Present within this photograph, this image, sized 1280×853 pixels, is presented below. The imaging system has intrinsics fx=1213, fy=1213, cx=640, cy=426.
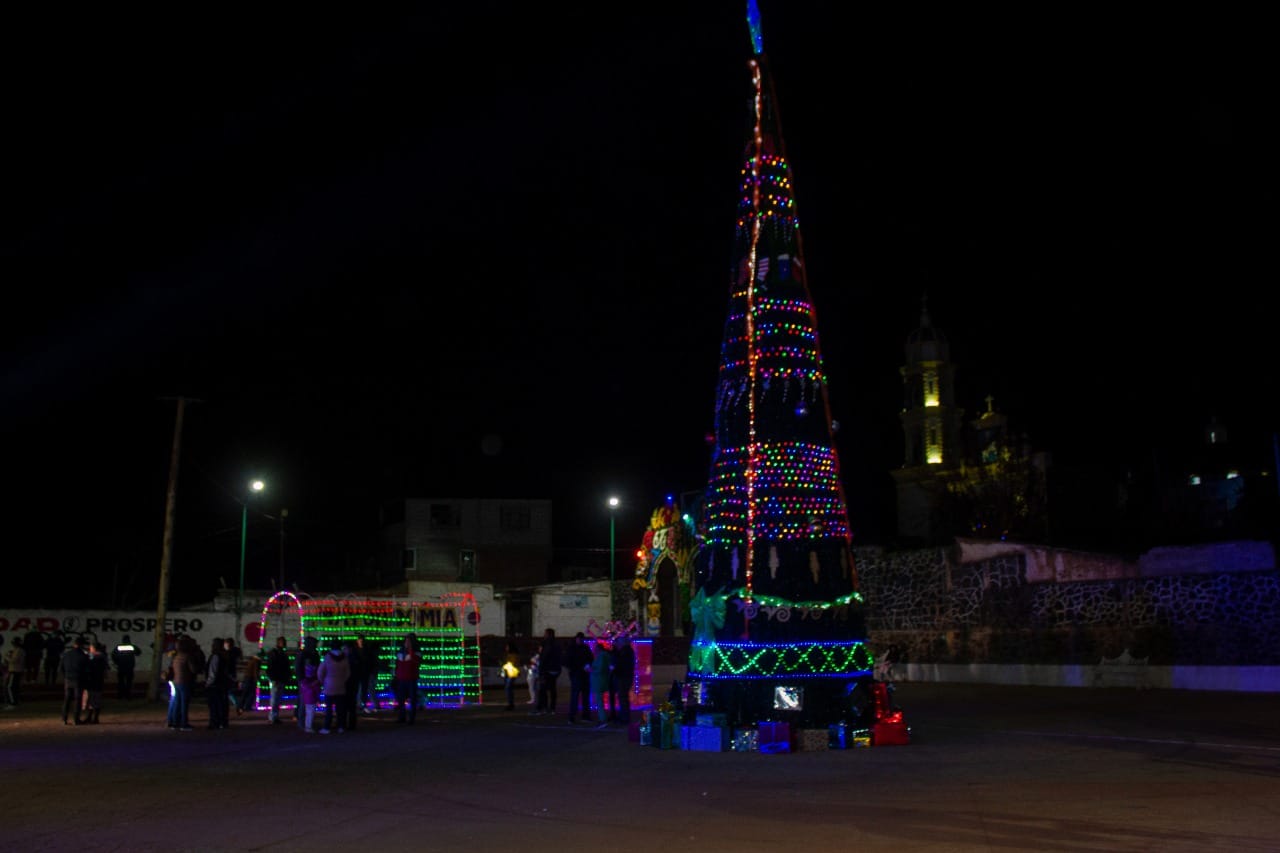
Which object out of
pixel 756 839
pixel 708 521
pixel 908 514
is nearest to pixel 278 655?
pixel 708 521

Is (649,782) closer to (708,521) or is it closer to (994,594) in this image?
(708,521)

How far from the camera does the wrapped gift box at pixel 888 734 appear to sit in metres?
16.0

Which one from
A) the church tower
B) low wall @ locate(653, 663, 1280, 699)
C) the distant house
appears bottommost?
low wall @ locate(653, 663, 1280, 699)

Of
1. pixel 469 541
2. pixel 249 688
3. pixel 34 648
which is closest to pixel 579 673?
pixel 249 688

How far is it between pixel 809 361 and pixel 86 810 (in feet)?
35.4

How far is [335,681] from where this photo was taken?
64.2ft

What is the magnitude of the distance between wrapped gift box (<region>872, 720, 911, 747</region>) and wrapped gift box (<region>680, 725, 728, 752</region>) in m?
2.02

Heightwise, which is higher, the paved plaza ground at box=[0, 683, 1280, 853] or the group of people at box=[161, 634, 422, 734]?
the group of people at box=[161, 634, 422, 734]

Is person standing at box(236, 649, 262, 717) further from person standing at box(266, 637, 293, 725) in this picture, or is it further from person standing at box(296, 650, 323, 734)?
person standing at box(296, 650, 323, 734)

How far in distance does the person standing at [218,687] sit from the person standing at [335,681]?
8.09 feet

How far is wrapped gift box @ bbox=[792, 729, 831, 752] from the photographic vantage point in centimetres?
1540

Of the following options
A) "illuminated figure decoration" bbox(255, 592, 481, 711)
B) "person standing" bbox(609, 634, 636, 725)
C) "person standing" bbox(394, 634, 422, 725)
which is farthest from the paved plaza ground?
"illuminated figure decoration" bbox(255, 592, 481, 711)

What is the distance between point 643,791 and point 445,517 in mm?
49037

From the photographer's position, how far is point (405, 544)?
5978cm
